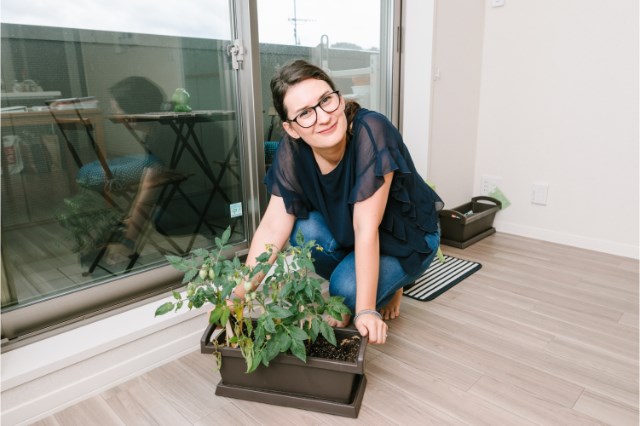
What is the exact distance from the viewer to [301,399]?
4.06 ft

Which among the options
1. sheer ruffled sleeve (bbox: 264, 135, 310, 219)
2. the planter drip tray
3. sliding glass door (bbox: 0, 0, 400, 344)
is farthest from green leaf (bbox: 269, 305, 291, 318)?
sliding glass door (bbox: 0, 0, 400, 344)

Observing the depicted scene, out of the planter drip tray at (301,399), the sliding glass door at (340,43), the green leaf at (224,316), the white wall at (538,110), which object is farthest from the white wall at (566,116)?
the green leaf at (224,316)

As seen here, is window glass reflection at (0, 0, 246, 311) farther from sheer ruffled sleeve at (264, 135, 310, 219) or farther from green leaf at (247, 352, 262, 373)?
green leaf at (247, 352, 262, 373)

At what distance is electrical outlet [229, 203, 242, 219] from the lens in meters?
1.83

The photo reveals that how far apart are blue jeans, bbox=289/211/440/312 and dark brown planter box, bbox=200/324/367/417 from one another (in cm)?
22

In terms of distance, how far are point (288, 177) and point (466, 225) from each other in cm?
137

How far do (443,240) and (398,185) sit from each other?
1.28m

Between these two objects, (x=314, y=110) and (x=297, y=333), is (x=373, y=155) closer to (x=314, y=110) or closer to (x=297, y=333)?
(x=314, y=110)

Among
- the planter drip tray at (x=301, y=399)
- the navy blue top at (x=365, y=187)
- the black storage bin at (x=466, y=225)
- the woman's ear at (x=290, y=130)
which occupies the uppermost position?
the woman's ear at (x=290, y=130)

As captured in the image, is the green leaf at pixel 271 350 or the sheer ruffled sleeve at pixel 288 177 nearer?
the green leaf at pixel 271 350

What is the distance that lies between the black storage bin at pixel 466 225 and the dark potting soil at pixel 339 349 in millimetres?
1409

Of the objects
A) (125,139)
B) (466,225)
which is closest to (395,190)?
(125,139)

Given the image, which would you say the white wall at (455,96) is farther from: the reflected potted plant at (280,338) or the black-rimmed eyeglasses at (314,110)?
the reflected potted plant at (280,338)

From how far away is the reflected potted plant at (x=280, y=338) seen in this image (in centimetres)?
114
